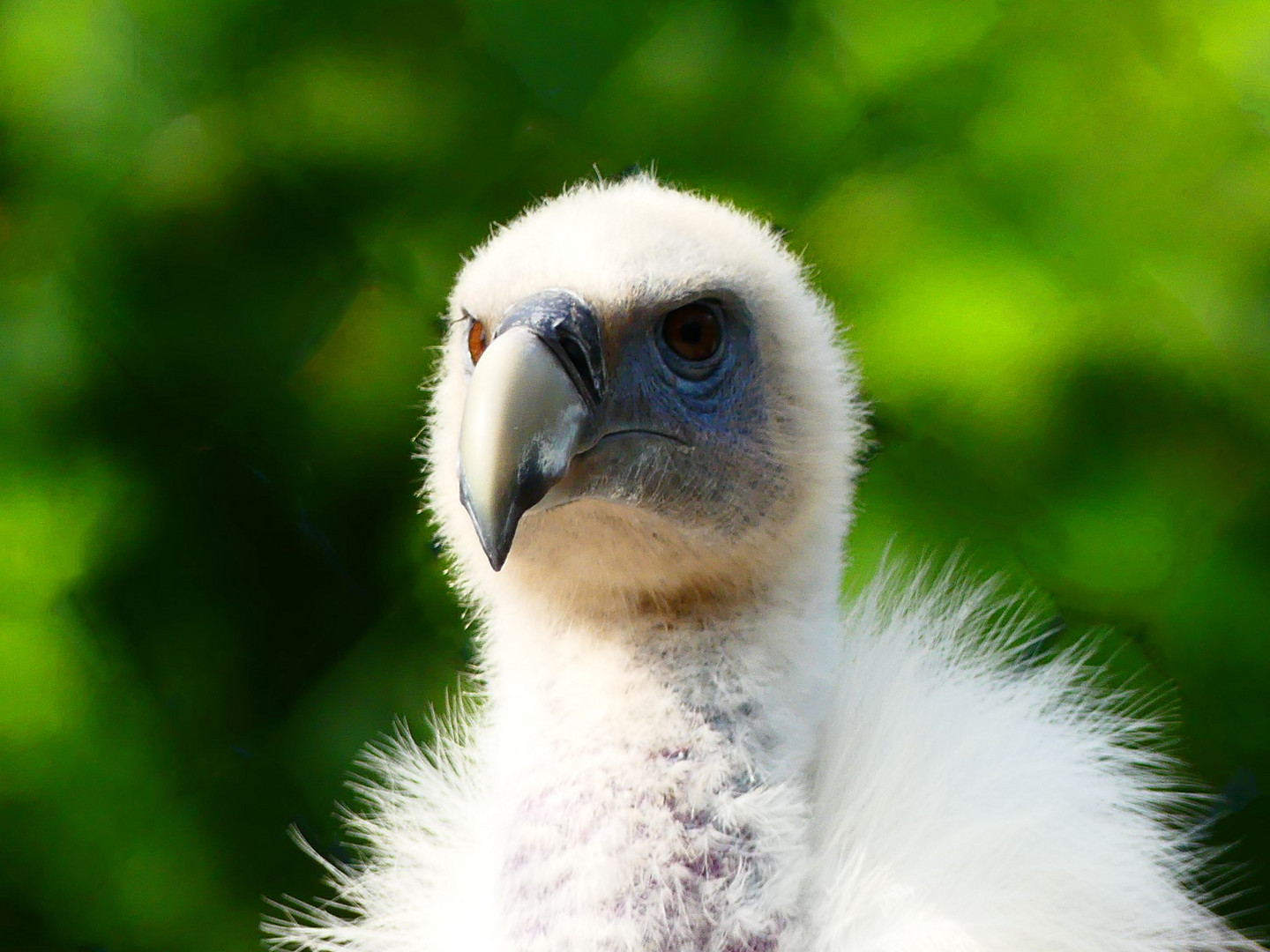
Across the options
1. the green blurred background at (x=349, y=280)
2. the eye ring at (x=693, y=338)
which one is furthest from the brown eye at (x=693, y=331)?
the green blurred background at (x=349, y=280)

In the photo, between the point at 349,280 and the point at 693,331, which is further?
the point at 349,280

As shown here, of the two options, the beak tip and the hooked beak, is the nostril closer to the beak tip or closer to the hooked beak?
the hooked beak

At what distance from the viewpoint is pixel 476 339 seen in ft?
2.85

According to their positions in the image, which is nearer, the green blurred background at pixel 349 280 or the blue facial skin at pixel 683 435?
the blue facial skin at pixel 683 435

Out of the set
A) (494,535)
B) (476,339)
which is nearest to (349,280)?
(476,339)

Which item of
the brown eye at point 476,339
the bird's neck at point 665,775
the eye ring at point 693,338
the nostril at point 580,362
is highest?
the eye ring at point 693,338

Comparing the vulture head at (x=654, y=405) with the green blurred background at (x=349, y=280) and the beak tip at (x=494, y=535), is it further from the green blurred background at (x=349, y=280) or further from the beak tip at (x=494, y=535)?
the green blurred background at (x=349, y=280)

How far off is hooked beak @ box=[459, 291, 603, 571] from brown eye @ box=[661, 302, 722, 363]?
9 cm

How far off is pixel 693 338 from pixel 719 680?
0.22 meters

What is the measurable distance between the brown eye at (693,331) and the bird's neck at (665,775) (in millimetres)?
179

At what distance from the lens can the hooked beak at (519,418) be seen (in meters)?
0.69

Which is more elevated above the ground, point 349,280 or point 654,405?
point 349,280

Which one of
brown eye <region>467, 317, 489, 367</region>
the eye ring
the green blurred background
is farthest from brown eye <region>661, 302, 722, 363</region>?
the green blurred background

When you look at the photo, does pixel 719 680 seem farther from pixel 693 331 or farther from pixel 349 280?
pixel 349 280
